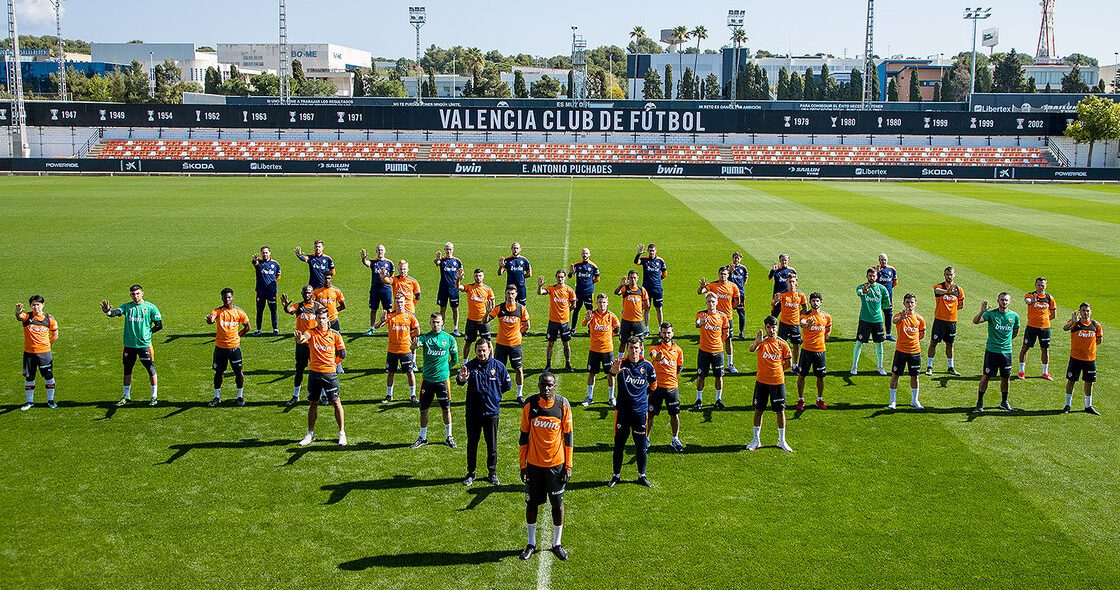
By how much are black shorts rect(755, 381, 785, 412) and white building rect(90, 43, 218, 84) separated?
187 meters

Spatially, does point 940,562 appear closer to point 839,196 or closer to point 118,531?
point 118,531

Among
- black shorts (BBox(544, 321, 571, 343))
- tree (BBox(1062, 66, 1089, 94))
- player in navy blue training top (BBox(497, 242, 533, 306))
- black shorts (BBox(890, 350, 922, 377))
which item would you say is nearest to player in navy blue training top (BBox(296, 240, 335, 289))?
player in navy blue training top (BBox(497, 242, 533, 306))

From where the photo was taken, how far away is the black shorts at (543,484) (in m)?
8.88

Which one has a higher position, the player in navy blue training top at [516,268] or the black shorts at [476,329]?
the player in navy blue training top at [516,268]

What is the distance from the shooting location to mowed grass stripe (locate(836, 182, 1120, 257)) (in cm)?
3284

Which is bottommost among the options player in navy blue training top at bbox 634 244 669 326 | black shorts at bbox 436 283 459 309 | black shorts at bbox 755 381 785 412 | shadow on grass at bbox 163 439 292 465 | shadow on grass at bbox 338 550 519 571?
shadow on grass at bbox 338 550 519 571

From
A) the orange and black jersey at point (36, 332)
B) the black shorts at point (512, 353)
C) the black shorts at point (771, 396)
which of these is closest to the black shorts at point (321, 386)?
the black shorts at point (512, 353)

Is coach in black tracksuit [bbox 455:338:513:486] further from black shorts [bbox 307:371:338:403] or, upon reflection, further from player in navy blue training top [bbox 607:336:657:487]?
black shorts [bbox 307:371:338:403]

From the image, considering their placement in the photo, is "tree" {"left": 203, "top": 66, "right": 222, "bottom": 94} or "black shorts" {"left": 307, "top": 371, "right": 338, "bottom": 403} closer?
"black shorts" {"left": 307, "top": 371, "right": 338, "bottom": 403}

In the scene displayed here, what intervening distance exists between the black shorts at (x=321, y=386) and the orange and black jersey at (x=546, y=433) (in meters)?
3.96

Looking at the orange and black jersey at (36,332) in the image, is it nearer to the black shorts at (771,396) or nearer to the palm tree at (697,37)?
the black shorts at (771,396)

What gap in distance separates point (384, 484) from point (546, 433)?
2761mm

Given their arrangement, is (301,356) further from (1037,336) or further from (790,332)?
(1037,336)

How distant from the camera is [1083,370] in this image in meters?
13.5
